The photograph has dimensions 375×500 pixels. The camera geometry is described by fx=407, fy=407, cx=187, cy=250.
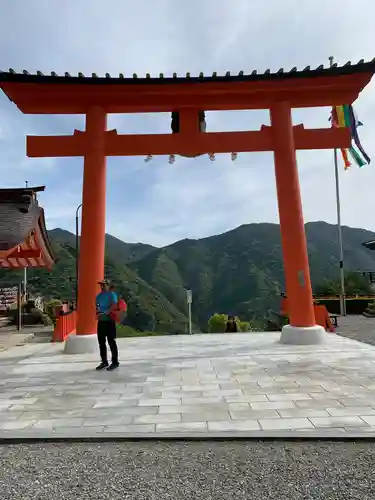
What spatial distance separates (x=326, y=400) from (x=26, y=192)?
9.91 metres

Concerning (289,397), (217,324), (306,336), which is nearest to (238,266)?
(217,324)

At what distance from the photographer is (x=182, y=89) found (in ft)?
31.8

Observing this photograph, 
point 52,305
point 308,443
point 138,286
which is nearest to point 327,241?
point 138,286

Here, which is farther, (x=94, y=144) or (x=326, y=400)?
(x=94, y=144)

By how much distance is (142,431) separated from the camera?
393 cm

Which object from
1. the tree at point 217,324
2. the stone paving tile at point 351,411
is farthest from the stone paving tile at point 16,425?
the tree at point 217,324

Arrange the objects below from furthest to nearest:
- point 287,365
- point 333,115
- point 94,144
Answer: point 333,115 → point 94,144 → point 287,365

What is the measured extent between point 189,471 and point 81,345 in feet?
21.5

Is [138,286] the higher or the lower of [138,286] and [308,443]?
the higher

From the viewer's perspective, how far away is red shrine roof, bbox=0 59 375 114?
9.50 m

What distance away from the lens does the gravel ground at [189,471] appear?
8.97 ft

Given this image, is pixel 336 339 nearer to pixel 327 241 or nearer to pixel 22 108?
pixel 22 108

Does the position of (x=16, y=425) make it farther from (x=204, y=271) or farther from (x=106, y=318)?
(x=204, y=271)

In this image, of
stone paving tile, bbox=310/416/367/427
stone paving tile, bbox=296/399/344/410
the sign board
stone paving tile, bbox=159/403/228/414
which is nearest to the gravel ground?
stone paving tile, bbox=310/416/367/427
